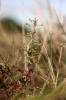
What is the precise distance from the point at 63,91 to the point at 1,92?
43 centimetres

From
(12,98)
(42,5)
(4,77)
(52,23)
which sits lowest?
(12,98)

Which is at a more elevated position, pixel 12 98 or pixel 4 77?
pixel 4 77

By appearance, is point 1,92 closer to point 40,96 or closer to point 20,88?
point 20,88

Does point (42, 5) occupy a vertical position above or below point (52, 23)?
above

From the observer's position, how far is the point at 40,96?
131cm

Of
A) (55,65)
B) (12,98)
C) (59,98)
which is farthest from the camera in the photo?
(55,65)

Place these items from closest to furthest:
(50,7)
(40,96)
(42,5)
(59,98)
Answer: (59,98), (40,96), (50,7), (42,5)

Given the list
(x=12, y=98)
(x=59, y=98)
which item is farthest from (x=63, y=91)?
(x=12, y=98)

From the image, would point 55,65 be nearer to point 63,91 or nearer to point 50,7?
point 50,7

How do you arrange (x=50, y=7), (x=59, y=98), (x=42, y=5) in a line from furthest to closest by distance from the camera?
(x=42, y=5)
(x=50, y=7)
(x=59, y=98)

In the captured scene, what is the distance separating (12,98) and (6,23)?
28.3ft

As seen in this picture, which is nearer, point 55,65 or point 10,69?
point 10,69

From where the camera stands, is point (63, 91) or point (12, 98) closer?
point (63, 91)

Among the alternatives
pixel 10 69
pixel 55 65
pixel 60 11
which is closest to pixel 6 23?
pixel 60 11
